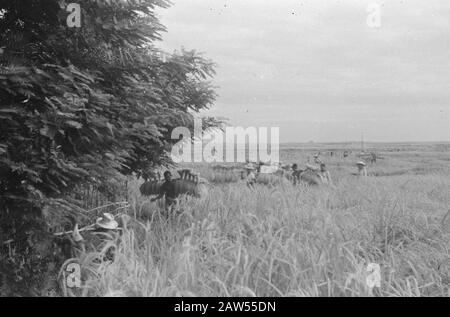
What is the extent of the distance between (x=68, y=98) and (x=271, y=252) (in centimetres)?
247

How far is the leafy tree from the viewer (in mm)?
4918

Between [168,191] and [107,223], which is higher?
[168,191]

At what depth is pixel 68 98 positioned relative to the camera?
5.16 m

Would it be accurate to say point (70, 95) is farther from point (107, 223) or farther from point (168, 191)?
point (168, 191)

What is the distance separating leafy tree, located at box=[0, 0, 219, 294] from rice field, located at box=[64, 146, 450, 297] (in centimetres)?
74

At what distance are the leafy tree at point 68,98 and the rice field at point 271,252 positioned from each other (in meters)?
0.74

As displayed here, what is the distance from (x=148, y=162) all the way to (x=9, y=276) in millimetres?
2726

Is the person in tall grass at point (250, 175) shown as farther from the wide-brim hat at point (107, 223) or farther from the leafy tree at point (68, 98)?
the wide-brim hat at point (107, 223)

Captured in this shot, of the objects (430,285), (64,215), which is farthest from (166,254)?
(430,285)

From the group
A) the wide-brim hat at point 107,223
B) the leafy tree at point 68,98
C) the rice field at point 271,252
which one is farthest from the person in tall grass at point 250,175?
the wide-brim hat at point 107,223

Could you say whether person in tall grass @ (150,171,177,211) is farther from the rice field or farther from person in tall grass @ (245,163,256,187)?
person in tall grass @ (245,163,256,187)

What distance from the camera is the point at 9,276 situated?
4973 millimetres

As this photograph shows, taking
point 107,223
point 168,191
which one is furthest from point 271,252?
point 168,191
